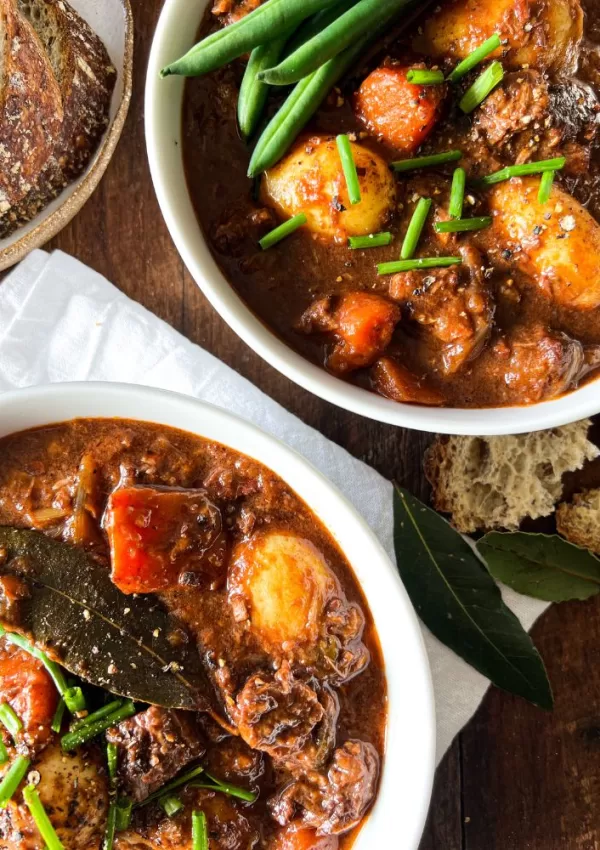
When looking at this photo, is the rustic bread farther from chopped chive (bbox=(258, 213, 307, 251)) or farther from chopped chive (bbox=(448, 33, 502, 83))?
chopped chive (bbox=(448, 33, 502, 83))

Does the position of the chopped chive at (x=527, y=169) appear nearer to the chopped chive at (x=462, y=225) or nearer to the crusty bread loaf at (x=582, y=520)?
the chopped chive at (x=462, y=225)

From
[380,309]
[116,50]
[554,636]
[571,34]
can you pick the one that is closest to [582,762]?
[554,636]

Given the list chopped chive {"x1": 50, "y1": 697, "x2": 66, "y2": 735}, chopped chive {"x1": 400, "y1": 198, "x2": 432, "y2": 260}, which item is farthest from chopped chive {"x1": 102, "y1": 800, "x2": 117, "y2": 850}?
chopped chive {"x1": 400, "y1": 198, "x2": 432, "y2": 260}

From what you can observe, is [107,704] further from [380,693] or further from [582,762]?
[582,762]

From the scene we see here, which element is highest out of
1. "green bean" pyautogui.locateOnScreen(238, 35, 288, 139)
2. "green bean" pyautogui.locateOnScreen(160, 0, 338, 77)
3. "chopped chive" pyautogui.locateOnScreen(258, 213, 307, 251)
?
"green bean" pyautogui.locateOnScreen(160, 0, 338, 77)

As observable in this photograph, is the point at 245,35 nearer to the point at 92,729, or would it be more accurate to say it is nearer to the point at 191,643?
the point at 191,643

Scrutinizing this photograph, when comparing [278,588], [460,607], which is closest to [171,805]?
[278,588]

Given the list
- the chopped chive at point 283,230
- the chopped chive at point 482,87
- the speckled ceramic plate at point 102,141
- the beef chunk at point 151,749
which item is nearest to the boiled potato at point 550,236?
the chopped chive at point 482,87
